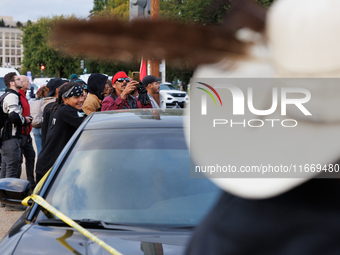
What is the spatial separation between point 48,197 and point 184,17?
7.29 ft

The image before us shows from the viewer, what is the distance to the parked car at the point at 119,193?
86.4 inches

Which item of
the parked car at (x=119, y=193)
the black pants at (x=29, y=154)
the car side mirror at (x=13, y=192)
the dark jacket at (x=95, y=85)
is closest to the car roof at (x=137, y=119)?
the parked car at (x=119, y=193)

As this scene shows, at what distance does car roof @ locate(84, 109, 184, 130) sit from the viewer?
295 cm

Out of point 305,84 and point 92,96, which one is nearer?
point 305,84

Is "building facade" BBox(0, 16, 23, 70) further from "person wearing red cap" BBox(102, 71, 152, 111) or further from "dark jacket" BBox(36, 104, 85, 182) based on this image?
"dark jacket" BBox(36, 104, 85, 182)

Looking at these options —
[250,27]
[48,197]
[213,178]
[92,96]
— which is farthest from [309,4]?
[92,96]

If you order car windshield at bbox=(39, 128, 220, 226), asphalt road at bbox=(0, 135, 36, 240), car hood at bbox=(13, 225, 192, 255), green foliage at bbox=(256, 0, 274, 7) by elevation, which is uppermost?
green foliage at bbox=(256, 0, 274, 7)

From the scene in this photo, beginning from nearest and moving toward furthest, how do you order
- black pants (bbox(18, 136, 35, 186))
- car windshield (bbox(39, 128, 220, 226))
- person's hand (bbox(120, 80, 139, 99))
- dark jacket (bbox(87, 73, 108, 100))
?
car windshield (bbox(39, 128, 220, 226)) < person's hand (bbox(120, 80, 139, 99)) < dark jacket (bbox(87, 73, 108, 100)) < black pants (bbox(18, 136, 35, 186))

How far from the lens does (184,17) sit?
23.5 inches

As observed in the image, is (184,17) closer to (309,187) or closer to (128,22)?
(128,22)

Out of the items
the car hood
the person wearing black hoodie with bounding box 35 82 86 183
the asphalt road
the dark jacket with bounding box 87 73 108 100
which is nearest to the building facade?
the dark jacket with bounding box 87 73 108 100

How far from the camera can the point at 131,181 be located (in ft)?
8.59

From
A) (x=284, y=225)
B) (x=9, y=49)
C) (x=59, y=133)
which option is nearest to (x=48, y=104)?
(x=59, y=133)

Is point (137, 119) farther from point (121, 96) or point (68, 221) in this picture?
point (121, 96)
